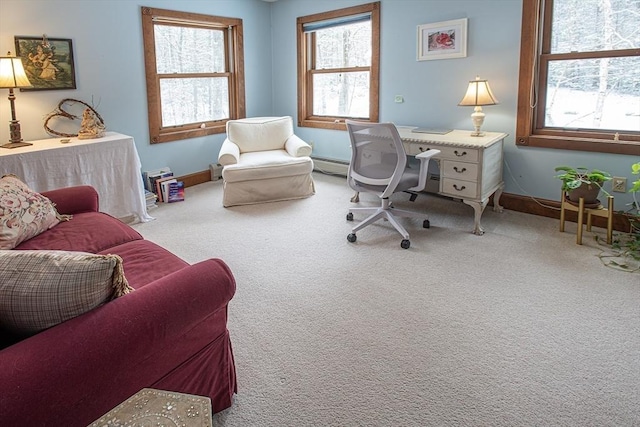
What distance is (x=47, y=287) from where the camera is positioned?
126 centimetres

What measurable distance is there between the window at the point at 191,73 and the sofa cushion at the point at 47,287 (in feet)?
12.6

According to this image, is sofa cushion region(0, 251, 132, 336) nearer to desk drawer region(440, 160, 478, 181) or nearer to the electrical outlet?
desk drawer region(440, 160, 478, 181)

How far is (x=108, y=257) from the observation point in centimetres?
136

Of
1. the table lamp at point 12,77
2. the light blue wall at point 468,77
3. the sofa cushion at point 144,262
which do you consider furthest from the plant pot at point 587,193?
the table lamp at point 12,77

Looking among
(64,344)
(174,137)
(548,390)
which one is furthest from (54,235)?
(174,137)

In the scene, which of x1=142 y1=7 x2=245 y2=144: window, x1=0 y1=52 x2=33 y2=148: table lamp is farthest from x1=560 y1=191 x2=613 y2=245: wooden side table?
x1=0 y1=52 x2=33 y2=148: table lamp

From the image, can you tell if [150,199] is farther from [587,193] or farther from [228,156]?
[587,193]

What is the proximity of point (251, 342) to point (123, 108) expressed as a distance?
327cm

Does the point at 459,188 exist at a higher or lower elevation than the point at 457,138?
lower

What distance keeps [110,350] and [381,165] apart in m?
2.60

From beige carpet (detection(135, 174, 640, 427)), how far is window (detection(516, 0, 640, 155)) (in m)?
0.78

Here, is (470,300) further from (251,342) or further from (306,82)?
(306,82)

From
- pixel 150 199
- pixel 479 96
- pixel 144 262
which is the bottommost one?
pixel 150 199

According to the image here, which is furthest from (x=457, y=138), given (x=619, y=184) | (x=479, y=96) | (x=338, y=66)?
(x=338, y=66)
